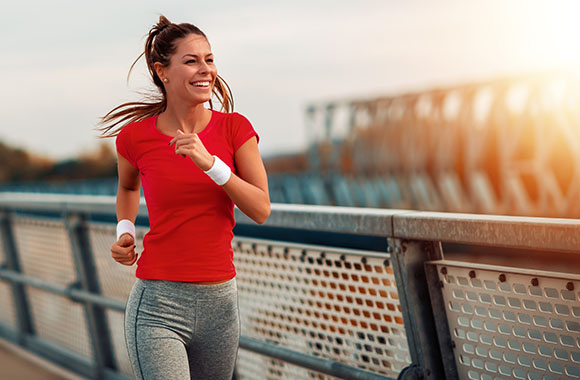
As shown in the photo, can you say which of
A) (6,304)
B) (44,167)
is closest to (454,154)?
(6,304)

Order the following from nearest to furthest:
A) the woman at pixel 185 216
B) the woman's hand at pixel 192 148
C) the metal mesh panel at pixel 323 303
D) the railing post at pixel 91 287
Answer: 1. the woman's hand at pixel 192 148
2. the woman at pixel 185 216
3. the metal mesh panel at pixel 323 303
4. the railing post at pixel 91 287

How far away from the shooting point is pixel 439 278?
2.59 m

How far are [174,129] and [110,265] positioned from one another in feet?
8.51

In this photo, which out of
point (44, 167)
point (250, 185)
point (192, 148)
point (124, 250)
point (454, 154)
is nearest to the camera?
point (192, 148)

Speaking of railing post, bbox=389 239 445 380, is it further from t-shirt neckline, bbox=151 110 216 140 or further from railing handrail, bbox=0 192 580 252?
t-shirt neckline, bbox=151 110 216 140

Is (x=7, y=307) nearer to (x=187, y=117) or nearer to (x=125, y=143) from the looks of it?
(x=125, y=143)

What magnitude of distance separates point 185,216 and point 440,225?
75 centimetres

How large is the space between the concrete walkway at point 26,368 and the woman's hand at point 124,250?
119 inches

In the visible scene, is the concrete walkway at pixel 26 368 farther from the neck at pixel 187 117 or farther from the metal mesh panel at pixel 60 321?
the neck at pixel 187 117

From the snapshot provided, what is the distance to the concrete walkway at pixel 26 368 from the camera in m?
5.41

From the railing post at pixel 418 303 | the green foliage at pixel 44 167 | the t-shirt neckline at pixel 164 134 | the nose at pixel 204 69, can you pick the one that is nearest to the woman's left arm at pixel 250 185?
the t-shirt neckline at pixel 164 134

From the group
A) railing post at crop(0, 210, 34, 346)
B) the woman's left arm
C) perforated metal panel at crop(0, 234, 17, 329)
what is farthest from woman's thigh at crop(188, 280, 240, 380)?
perforated metal panel at crop(0, 234, 17, 329)

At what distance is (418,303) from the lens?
2.64m

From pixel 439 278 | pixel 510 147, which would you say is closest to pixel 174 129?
pixel 439 278
